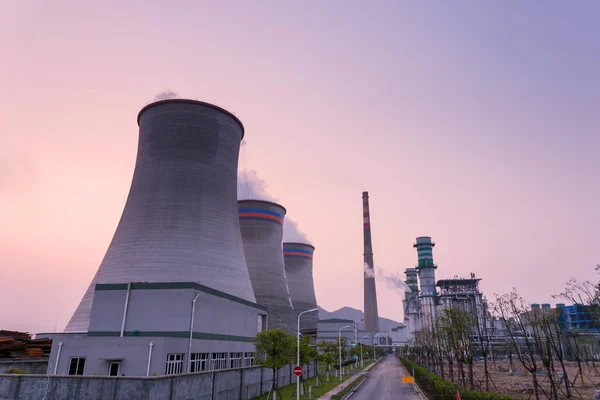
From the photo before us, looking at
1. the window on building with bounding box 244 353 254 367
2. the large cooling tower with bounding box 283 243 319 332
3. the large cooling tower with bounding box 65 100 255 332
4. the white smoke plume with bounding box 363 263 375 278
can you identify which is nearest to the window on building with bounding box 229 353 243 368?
the window on building with bounding box 244 353 254 367

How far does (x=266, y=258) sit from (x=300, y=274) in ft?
105

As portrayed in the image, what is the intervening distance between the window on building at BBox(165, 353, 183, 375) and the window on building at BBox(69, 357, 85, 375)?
5.08 meters

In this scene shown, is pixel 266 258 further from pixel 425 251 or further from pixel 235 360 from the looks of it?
pixel 425 251

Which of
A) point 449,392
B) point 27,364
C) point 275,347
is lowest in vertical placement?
point 449,392

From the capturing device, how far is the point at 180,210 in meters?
33.3

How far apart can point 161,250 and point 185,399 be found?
15291mm

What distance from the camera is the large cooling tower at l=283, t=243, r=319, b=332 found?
84.9m

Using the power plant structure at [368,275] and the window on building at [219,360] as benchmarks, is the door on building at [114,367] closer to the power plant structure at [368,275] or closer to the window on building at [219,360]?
the window on building at [219,360]

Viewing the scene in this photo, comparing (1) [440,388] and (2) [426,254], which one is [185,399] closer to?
(1) [440,388]

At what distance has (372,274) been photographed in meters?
113

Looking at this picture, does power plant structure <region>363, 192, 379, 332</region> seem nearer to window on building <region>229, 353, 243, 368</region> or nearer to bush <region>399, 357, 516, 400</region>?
bush <region>399, 357, 516, 400</region>

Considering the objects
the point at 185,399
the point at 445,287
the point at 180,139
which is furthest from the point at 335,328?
the point at 185,399

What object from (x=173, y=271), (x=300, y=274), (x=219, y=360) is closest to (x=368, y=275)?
(x=300, y=274)

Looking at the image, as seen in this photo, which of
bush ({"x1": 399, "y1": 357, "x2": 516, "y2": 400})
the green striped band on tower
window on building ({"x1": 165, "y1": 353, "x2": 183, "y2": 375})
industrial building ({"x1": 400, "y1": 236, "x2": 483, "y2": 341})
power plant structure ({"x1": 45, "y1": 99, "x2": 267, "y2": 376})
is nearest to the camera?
bush ({"x1": 399, "y1": 357, "x2": 516, "y2": 400})
